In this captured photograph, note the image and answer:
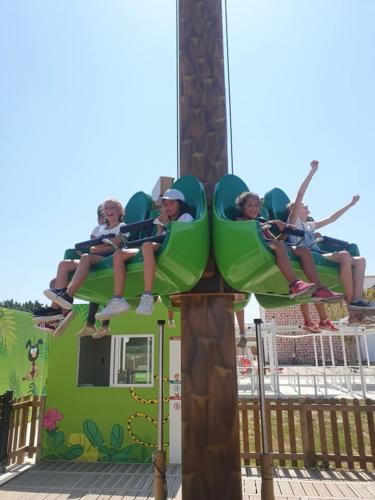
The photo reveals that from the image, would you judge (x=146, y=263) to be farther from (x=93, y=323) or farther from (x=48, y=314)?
(x=93, y=323)

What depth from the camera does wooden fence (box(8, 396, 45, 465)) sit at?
5727 mm

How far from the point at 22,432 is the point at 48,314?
4.76 metres

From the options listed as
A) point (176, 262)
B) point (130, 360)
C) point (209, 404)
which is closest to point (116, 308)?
point (176, 262)

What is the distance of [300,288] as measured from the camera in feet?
5.57

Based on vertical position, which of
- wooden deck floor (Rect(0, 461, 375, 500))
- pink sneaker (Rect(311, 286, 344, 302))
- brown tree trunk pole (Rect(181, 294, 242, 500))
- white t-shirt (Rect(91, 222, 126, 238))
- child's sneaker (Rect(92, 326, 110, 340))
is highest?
white t-shirt (Rect(91, 222, 126, 238))

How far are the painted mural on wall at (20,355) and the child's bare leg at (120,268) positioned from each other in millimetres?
6813

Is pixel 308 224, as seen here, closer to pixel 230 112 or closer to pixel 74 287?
pixel 230 112

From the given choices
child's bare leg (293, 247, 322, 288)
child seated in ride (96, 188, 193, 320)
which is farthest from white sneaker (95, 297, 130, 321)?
child's bare leg (293, 247, 322, 288)

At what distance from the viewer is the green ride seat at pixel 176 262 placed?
166cm

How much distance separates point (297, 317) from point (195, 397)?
2582 cm

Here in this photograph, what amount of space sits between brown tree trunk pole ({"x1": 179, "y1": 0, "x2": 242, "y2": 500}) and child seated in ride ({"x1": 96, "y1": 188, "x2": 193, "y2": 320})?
0.20 meters

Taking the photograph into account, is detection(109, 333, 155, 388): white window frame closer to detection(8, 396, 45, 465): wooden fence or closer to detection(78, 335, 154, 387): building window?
detection(78, 335, 154, 387): building window

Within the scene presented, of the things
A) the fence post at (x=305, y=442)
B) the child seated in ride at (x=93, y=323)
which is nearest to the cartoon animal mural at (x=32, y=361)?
the fence post at (x=305, y=442)

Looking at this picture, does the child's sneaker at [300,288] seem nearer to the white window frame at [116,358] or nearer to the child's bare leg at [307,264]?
the child's bare leg at [307,264]
